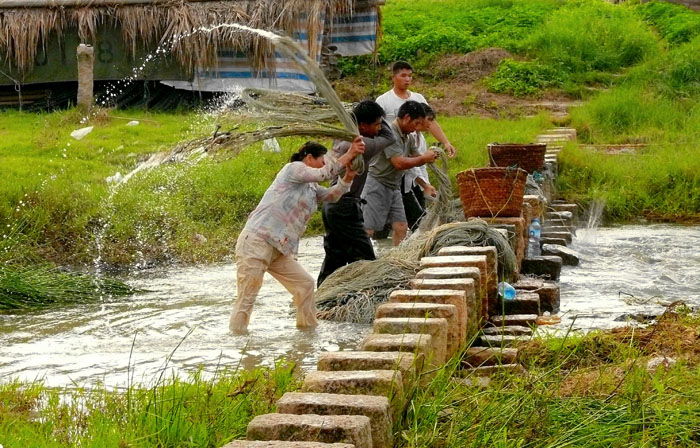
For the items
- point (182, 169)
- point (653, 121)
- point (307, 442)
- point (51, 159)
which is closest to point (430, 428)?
point (307, 442)

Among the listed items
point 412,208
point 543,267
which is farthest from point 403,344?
point 412,208

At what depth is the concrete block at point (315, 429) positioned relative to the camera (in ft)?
12.9

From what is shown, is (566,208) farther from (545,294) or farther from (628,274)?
(545,294)

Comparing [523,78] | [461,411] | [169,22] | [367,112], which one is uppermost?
[169,22]

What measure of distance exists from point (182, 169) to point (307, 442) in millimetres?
9427

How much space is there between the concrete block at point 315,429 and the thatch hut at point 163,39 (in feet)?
45.7

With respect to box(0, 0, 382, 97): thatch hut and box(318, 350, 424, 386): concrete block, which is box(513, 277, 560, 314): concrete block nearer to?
box(318, 350, 424, 386): concrete block

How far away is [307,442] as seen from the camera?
12.7 ft

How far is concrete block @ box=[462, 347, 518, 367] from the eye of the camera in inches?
226

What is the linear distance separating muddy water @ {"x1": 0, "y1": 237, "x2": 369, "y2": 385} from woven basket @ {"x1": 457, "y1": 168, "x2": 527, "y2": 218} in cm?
157

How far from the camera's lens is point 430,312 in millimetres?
5477

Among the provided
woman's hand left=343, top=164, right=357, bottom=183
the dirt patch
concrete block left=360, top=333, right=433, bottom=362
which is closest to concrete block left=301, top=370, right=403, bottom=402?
concrete block left=360, top=333, right=433, bottom=362

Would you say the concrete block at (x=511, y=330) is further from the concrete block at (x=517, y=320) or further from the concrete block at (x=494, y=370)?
the concrete block at (x=494, y=370)

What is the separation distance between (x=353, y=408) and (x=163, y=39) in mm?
14602
